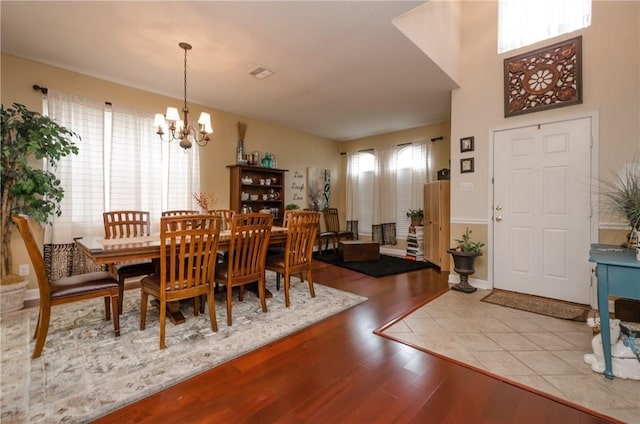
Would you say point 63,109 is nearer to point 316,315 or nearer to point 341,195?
point 316,315

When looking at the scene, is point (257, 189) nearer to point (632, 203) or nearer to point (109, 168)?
point (109, 168)

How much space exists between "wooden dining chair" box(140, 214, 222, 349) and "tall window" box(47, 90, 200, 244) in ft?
6.17

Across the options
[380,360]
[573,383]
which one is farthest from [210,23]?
[573,383]

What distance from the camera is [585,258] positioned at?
2.93 meters

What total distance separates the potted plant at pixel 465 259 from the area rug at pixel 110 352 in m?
1.47

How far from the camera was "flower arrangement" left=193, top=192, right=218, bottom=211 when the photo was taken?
14.2ft

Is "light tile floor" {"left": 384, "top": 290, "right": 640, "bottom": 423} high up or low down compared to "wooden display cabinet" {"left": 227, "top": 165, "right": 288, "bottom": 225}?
down

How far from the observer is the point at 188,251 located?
2.15 meters

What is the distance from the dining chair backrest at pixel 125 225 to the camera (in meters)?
2.86

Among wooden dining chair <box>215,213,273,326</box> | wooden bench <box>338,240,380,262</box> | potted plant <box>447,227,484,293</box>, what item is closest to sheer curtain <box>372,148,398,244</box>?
wooden bench <box>338,240,380,262</box>

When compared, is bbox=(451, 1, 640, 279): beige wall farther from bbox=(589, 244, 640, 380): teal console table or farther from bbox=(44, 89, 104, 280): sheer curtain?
bbox=(44, 89, 104, 280): sheer curtain

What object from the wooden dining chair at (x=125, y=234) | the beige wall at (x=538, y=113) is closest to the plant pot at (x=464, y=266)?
the beige wall at (x=538, y=113)

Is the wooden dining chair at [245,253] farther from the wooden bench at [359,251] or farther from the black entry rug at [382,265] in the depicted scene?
the wooden bench at [359,251]

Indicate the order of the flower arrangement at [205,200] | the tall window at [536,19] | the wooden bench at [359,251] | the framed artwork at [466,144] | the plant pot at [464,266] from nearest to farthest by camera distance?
the tall window at [536,19] < the plant pot at [464,266] < the framed artwork at [466,144] < the flower arrangement at [205,200] < the wooden bench at [359,251]
